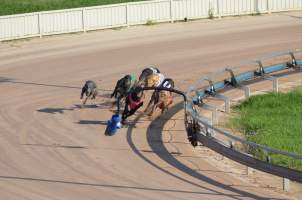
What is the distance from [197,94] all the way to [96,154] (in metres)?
3.57

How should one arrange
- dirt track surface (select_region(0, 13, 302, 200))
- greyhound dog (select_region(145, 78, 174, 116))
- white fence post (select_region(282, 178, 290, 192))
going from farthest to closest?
greyhound dog (select_region(145, 78, 174, 116)), dirt track surface (select_region(0, 13, 302, 200)), white fence post (select_region(282, 178, 290, 192))

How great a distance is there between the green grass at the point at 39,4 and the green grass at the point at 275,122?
13.8 metres

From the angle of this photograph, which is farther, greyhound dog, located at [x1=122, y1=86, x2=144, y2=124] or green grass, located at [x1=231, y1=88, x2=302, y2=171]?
greyhound dog, located at [x1=122, y1=86, x2=144, y2=124]

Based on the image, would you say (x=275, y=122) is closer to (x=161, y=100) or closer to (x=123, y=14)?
(x=161, y=100)

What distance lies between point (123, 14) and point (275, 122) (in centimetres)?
1257

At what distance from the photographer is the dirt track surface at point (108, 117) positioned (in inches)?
575

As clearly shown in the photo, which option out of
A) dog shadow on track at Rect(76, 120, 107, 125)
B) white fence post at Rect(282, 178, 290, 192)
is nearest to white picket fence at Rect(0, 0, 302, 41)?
dog shadow on track at Rect(76, 120, 107, 125)

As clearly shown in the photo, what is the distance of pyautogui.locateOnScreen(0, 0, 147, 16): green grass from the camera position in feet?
108

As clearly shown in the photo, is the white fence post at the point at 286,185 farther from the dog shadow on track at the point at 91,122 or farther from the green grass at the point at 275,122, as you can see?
the dog shadow on track at the point at 91,122

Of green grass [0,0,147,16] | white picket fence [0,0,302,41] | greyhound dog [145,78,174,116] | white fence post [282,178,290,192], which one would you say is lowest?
white fence post [282,178,290,192]

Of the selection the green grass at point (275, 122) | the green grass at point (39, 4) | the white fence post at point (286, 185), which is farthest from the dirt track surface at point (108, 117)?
the green grass at point (39, 4)

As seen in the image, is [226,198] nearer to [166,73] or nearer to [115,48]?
[166,73]

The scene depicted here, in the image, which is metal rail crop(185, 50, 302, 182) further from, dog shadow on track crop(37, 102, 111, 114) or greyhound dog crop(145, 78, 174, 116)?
dog shadow on track crop(37, 102, 111, 114)

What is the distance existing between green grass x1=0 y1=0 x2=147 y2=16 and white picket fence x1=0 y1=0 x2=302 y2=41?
3402mm
